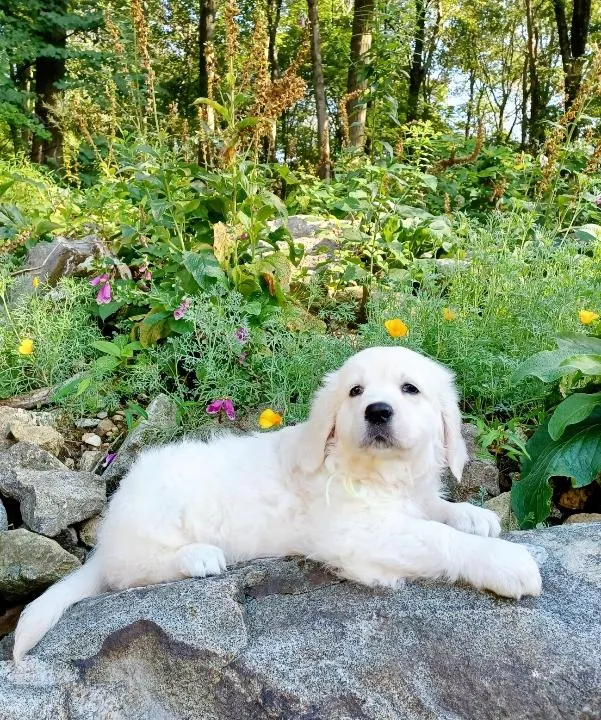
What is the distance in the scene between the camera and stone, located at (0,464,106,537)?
3211 mm

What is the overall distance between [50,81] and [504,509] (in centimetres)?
1307

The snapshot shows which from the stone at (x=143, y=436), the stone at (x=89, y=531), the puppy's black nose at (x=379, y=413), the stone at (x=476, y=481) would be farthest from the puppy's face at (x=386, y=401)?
the stone at (x=89, y=531)

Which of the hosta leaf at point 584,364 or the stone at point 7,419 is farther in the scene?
the stone at point 7,419

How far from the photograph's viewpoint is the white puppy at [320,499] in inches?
85.1

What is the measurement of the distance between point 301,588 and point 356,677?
0.38 meters

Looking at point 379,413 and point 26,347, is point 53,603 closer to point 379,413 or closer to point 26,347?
point 379,413

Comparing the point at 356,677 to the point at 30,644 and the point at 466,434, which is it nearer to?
the point at 30,644

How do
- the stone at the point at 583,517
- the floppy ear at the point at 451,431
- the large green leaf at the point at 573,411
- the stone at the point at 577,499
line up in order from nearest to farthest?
the floppy ear at the point at 451,431
the large green leaf at the point at 573,411
the stone at the point at 583,517
the stone at the point at 577,499

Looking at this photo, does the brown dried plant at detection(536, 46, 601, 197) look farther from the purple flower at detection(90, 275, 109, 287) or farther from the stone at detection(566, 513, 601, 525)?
the purple flower at detection(90, 275, 109, 287)

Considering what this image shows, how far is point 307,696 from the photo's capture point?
1789 millimetres

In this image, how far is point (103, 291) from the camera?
452 centimetres

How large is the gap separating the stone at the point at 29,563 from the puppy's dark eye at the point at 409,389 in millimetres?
1738

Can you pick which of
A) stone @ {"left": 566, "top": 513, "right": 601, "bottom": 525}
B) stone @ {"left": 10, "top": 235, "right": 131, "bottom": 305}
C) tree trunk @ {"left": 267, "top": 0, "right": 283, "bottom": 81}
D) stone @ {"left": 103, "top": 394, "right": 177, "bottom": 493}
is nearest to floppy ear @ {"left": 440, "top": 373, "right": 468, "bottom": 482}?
stone @ {"left": 566, "top": 513, "right": 601, "bottom": 525}

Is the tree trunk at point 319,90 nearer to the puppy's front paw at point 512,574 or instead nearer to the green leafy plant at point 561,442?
the green leafy plant at point 561,442
